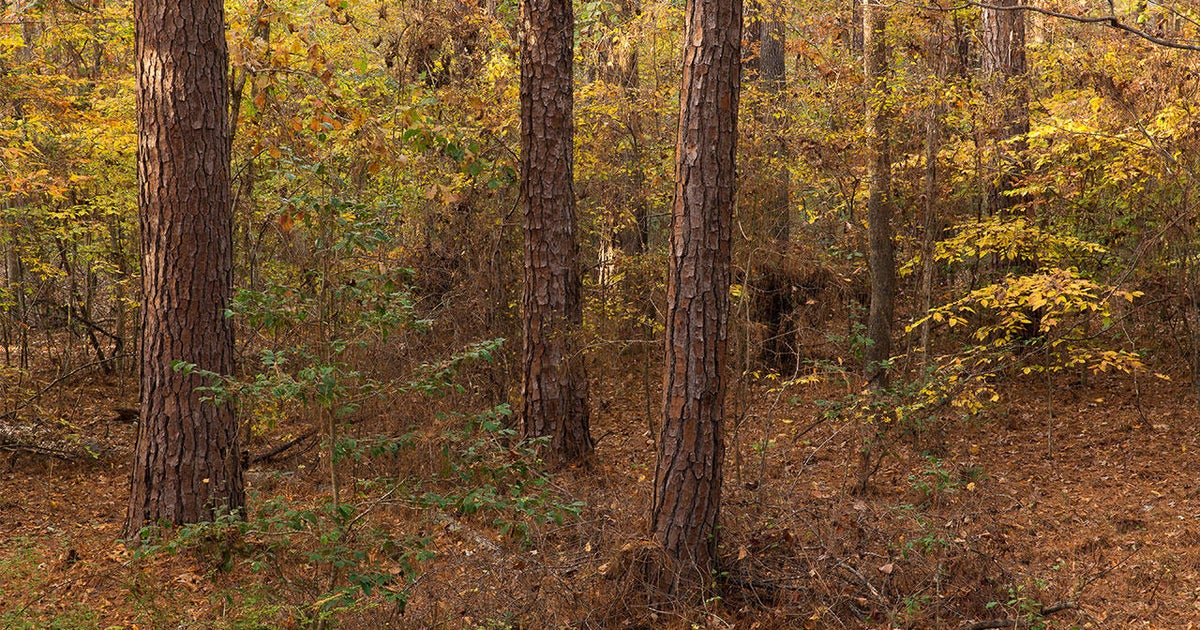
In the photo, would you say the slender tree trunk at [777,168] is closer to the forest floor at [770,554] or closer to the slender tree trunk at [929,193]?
the slender tree trunk at [929,193]

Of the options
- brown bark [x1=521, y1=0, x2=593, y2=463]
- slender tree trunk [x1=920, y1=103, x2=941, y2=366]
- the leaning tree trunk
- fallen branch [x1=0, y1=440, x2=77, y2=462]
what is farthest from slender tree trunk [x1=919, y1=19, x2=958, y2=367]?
fallen branch [x1=0, y1=440, x2=77, y2=462]

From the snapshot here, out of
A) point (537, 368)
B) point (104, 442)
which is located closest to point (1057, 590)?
point (537, 368)

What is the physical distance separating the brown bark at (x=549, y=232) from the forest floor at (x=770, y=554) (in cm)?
66

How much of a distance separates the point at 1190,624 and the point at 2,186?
11222 mm

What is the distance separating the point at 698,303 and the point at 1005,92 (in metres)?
6.40

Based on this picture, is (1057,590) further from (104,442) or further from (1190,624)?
(104,442)

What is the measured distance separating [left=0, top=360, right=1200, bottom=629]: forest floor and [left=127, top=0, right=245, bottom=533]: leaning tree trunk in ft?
2.06

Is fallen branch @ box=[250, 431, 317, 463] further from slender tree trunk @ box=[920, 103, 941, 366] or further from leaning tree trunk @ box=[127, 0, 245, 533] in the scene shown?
slender tree trunk @ box=[920, 103, 941, 366]

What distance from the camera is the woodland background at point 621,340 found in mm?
5633

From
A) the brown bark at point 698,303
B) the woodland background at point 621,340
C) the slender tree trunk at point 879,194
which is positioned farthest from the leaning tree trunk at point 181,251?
the slender tree trunk at point 879,194

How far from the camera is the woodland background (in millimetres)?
5633

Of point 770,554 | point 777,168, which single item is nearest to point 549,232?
point 777,168

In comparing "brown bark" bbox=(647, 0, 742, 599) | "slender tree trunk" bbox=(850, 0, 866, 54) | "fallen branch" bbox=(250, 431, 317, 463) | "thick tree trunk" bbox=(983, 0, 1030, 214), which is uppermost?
"slender tree trunk" bbox=(850, 0, 866, 54)

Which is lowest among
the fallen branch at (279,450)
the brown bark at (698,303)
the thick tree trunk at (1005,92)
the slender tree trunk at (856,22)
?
the fallen branch at (279,450)
